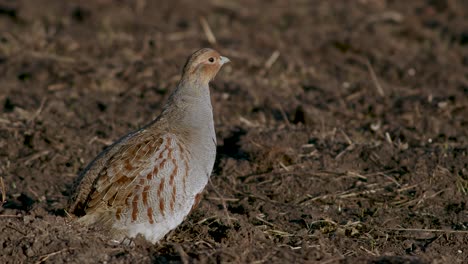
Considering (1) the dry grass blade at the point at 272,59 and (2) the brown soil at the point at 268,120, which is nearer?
(2) the brown soil at the point at 268,120

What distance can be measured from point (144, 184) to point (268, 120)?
3.23m

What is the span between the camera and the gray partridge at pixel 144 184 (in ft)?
17.0

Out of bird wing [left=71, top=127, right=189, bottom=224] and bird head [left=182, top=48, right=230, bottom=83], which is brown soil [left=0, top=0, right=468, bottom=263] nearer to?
bird wing [left=71, top=127, right=189, bottom=224]

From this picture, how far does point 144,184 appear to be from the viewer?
5.18 meters

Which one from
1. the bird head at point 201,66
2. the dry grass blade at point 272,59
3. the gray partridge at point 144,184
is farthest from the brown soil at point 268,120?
the bird head at point 201,66

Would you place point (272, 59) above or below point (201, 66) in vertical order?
below

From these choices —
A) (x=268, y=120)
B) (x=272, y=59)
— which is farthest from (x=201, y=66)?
(x=272, y=59)

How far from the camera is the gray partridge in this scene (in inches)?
204

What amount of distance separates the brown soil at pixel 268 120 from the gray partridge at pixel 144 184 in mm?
176

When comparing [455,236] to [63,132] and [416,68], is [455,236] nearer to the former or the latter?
[63,132]

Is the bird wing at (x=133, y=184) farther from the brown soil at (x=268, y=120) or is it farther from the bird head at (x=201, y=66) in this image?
the bird head at (x=201, y=66)

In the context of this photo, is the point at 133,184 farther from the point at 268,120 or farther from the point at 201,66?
the point at 268,120

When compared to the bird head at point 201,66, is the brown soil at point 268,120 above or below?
below

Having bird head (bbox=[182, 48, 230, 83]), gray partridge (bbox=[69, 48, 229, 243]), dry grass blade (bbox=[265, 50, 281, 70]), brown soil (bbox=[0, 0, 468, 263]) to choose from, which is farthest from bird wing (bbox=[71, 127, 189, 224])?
dry grass blade (bbox=[265, 50, 281, 70])
